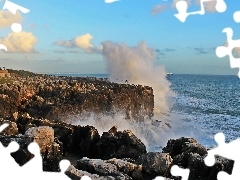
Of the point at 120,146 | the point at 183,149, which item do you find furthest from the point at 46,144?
the point at 183,149

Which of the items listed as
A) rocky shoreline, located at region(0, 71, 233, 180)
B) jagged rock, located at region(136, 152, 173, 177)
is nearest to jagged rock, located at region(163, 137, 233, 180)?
rocky shoreline, located at region(0, 71, 233, 180)

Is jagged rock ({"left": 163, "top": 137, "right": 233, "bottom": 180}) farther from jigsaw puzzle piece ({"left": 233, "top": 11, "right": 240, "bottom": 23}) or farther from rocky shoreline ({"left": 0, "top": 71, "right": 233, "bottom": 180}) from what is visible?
jigsaw puzzle piece ({"left": 233, "top": 11, "right": 240, "bottom": 23})

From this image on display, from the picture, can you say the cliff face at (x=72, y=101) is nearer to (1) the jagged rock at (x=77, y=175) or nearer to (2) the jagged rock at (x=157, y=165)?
(2) the jagged rock at (x=157, y=165)

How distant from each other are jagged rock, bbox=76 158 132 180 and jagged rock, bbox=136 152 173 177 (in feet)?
2.42

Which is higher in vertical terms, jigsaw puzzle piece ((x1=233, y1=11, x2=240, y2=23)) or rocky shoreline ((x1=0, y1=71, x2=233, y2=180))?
jigsaw puzzle piece ((x1=233, y1=11, x2=240, y2=23))

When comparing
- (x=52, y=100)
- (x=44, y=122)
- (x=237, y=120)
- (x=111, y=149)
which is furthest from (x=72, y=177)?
(x=237, y=120)

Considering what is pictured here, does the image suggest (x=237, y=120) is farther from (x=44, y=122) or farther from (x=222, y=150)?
(x=222, y=150)

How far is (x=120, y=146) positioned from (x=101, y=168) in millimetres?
3316

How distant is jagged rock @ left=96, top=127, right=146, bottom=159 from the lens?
35.8 ft

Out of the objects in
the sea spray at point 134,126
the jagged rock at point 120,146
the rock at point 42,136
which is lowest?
the sea spray at point 134,126

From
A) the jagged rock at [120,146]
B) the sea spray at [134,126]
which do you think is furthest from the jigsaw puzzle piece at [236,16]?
the sea spray at [134,126]

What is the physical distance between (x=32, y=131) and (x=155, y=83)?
1040 inches

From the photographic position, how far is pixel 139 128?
2177 cm

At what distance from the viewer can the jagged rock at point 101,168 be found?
7703 mm
